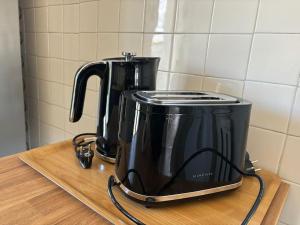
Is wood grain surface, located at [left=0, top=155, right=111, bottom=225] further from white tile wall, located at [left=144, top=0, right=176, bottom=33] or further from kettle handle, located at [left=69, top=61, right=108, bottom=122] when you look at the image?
white tile wall, located at [left=144, top=0, right=176, bottom=33]

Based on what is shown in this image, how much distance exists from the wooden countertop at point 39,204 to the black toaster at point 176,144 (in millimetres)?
92

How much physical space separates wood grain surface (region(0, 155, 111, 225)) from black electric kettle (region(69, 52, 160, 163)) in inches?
6.5

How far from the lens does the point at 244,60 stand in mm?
616

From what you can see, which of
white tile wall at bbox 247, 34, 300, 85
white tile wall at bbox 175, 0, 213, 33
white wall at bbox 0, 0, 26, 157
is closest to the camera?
white tile wall at bbox 247, 34, 300, 85

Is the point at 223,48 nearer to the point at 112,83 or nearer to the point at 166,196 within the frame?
the point at 112,83

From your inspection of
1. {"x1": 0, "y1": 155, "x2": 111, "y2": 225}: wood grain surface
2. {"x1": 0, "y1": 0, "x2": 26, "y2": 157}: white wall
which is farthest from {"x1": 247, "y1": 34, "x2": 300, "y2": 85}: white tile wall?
{"x1": 0, "y1": 0, "x2": 26, "y2": 157}: white wall

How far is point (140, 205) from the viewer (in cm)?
45

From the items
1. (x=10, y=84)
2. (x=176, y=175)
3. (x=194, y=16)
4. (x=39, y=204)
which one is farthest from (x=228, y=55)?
(x=10, y=84)

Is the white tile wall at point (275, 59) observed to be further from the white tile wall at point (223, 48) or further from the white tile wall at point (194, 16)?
the white tile wall at point (194, 16)

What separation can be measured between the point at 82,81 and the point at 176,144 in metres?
0.30

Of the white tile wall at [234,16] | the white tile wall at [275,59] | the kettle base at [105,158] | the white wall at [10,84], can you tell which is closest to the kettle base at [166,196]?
the kettle base at [105,158]

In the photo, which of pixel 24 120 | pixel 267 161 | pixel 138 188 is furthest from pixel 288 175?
pixel 24 120

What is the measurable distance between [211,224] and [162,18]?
1.97ft

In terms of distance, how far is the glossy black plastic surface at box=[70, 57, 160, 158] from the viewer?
0.57 meters
